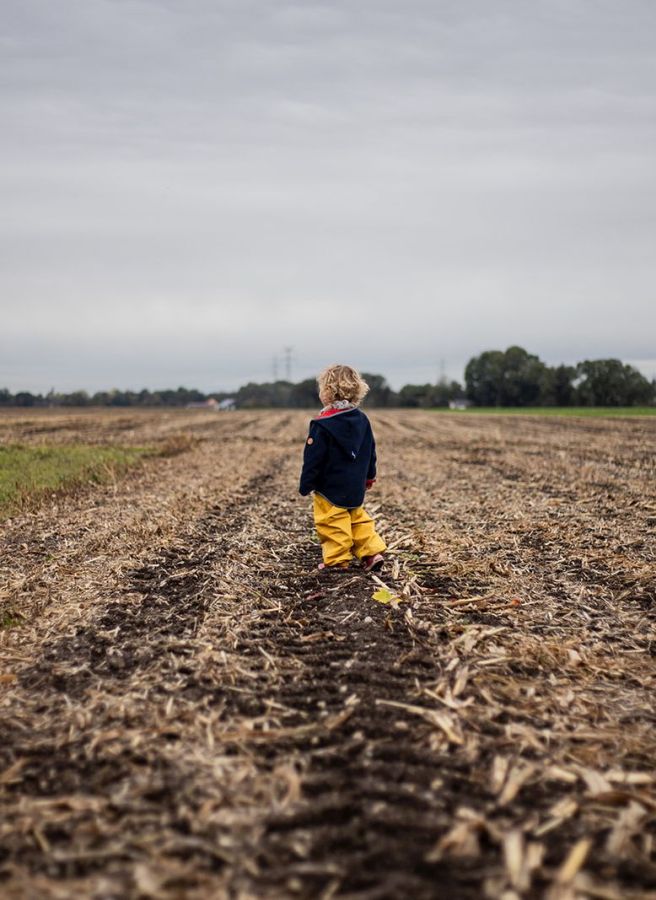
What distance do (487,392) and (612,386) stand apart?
88.1 ft

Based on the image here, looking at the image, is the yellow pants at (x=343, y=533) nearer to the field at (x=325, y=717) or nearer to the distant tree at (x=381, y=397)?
the field at (x=325, y=717)

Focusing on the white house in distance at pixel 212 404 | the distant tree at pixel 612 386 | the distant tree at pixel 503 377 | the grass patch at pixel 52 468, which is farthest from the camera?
the white house in distance at pixel 212 404

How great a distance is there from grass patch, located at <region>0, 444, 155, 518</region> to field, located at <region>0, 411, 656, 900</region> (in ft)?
9.44

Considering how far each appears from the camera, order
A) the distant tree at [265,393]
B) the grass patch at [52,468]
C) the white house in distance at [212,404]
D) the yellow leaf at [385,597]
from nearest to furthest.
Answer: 1. the yellow leaf at [385,597]
2. the grass patch at [52,468]
3. the white house in distance at [212,404]
4. the distant tree at [265,393]

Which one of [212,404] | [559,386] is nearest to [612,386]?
[559,386]

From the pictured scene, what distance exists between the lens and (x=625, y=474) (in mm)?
13797

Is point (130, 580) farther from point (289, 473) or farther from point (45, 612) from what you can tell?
point (289, 473)

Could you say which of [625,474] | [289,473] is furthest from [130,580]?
[625,474]

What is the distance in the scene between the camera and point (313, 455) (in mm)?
6586

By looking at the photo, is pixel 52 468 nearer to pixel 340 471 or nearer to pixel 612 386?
pixel 340 471

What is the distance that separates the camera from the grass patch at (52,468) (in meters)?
10.9

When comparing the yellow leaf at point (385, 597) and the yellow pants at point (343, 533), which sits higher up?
the yellow pants at point (343, 533)

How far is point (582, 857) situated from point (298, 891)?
118cm

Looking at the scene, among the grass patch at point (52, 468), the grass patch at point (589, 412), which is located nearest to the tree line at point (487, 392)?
the grass patch at point (589, 412)
